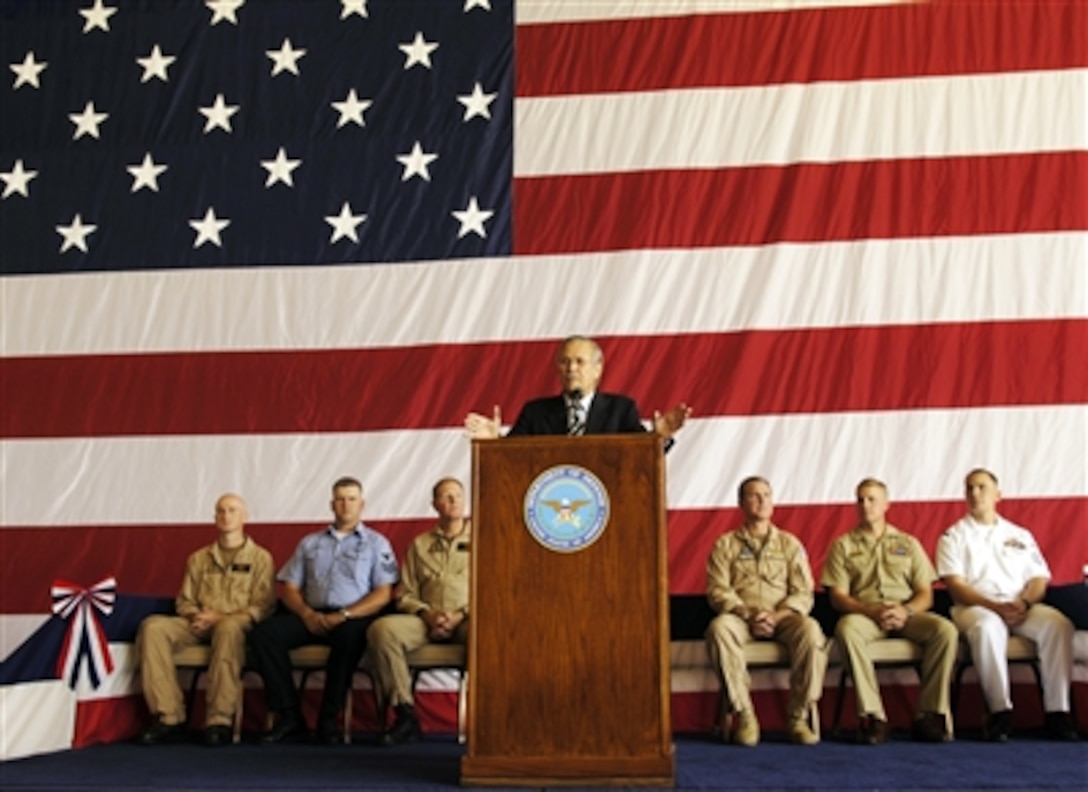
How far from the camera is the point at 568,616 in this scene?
383 cm

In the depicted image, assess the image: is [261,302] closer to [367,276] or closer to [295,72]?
[367,276]

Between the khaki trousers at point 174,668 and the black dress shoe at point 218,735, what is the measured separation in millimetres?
28

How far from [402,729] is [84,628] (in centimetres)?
140

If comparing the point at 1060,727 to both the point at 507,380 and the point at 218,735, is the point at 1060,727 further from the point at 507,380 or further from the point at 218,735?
the point at 218,735

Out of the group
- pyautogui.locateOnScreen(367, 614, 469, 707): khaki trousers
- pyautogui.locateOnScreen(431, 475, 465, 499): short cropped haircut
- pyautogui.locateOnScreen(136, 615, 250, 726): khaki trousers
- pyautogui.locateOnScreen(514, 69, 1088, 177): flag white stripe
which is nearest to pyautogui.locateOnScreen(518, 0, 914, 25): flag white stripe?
pyautogui.locateOnScreen(514, 69, 1088, 177): flag white stripe

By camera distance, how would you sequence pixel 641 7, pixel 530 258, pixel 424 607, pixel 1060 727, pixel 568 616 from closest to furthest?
pixel 568 616 < pixel 1060 727 < pixel 424 607 < pixel 530 258 < pixel 641 7

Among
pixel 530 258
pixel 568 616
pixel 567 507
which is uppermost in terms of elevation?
pixel 530 258

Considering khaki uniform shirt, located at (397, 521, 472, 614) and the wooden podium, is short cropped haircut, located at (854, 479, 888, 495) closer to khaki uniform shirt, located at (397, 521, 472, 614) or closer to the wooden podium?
khaki uniform shirt, located at (397, 521, 472, 614)

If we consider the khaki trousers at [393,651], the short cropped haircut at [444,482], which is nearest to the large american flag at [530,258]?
the short cropped haircut at [444,482]

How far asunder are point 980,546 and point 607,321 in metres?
1.98

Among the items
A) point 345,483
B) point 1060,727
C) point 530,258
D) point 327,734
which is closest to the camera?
point 1060,727

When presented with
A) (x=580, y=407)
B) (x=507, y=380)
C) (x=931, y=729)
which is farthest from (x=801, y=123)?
(x=931, y=729)

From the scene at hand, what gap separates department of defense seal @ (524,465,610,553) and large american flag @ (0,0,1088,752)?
2320mm

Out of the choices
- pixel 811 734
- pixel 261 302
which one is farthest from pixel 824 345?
pixel 261 302
